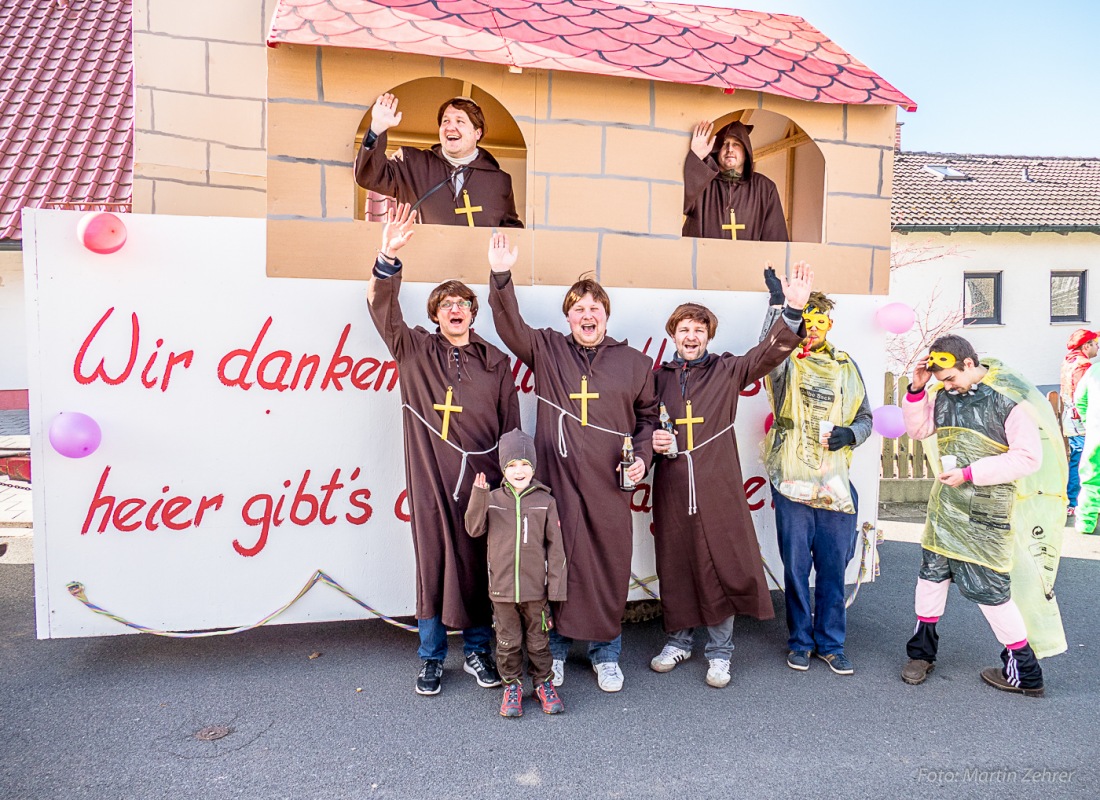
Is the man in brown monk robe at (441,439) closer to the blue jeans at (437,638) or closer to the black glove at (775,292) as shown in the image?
the blue jeans at (437,638)

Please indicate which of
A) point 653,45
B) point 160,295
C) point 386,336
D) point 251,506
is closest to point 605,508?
point 386,336

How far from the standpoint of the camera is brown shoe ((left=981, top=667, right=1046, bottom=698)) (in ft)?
11.7

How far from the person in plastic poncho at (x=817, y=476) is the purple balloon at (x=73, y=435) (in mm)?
3128

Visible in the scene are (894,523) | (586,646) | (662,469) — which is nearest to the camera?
(662,469)

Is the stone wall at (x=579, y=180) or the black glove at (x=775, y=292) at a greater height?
the stone wall at (x=579, y=180)

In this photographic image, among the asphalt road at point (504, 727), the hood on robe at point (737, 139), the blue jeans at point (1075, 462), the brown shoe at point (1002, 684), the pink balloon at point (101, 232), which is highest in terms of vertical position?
the hood on robe at point (737, 139)

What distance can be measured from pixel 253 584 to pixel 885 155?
4.15m

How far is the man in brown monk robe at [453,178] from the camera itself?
4246 millimetres

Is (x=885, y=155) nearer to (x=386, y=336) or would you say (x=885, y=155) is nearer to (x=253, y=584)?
(x=386, y=336)

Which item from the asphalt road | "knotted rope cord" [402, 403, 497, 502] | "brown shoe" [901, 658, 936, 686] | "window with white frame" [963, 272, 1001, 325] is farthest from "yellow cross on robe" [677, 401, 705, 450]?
"window with white frame" [963, 272, 1001, 325]

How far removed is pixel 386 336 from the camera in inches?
140

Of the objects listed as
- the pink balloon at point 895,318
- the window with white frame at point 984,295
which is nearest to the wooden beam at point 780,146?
the pink balloon at point 895,318

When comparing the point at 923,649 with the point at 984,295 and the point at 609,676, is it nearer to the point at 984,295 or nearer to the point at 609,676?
the point at 609,676

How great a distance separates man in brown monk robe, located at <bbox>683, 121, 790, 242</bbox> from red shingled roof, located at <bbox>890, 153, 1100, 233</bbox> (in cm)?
1227
